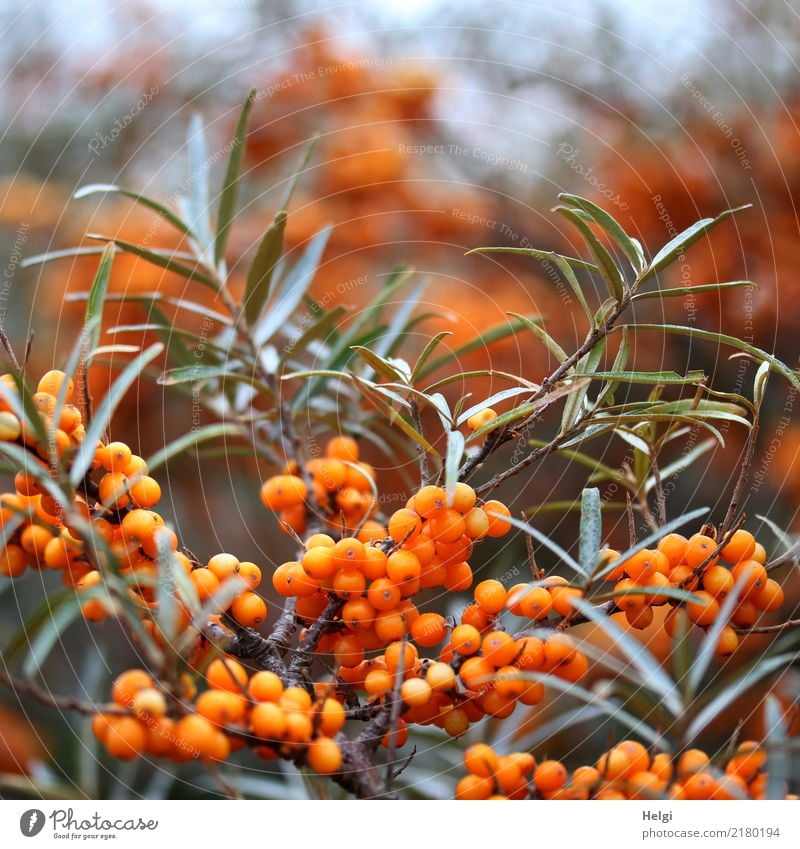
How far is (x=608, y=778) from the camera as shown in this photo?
418 millimetres

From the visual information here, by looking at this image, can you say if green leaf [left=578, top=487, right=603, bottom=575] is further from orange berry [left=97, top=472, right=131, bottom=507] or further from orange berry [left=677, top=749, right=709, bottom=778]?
orange berry [left=97, top=472, right=131, bottom=507]

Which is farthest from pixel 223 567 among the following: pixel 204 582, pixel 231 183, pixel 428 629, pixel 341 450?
pixel 231 183

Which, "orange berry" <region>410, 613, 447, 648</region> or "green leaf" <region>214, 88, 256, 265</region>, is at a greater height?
"green leaf" <region>214, 88, 256, 265</region>

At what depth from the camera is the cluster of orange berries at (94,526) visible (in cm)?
40

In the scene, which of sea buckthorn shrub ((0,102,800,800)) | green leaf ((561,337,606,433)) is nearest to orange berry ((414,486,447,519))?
sea buckthorn shrub ((0,102,800,800))

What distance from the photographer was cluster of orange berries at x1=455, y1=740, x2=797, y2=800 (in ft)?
1.35

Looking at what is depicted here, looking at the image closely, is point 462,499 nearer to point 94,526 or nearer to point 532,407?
point 532,407

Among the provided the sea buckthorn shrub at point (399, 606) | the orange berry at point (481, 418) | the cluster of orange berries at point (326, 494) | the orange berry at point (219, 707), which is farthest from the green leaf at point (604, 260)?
the orange berry at point (219, 707)

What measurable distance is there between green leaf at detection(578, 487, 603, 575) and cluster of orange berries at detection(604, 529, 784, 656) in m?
0.01

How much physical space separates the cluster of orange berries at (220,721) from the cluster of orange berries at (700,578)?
177 mm

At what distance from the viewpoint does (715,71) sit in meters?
1.14

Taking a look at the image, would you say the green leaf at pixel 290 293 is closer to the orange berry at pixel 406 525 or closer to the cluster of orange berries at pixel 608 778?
the orange berry at pixel 406 525

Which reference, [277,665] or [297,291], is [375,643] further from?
[297,291]

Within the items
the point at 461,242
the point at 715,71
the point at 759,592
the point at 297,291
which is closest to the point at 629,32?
the point at 715,71
